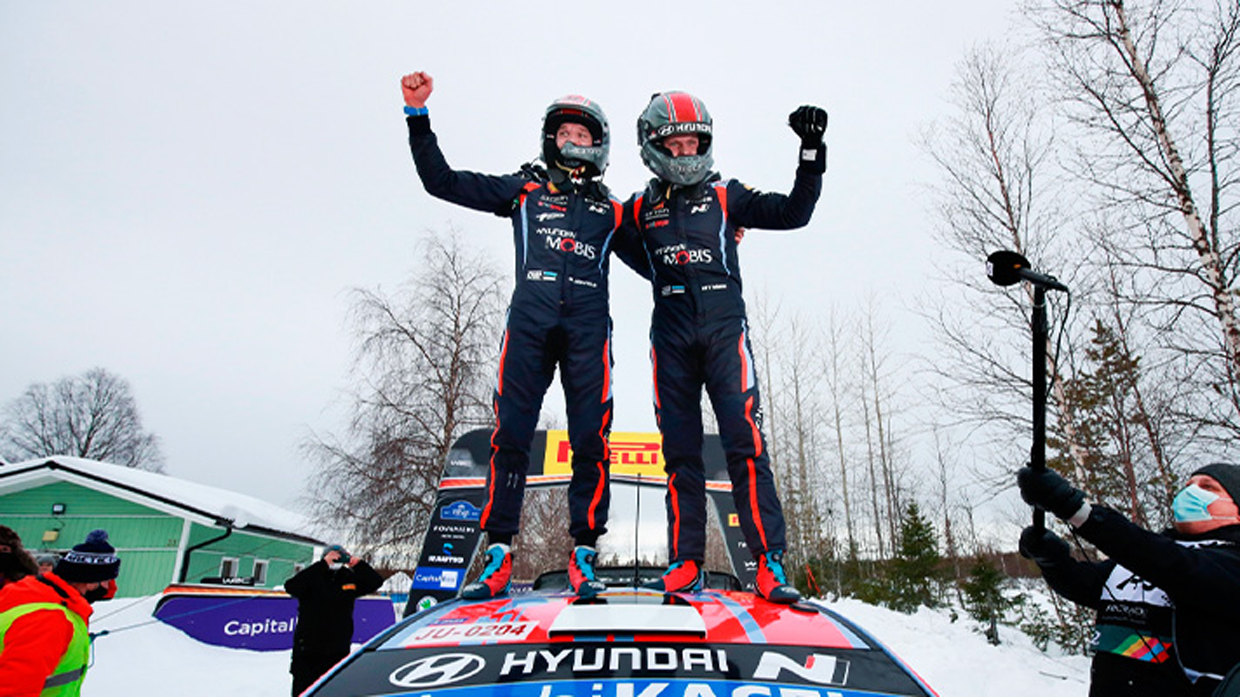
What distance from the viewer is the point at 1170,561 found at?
2.43m

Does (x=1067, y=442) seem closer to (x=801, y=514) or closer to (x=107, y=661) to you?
(x=107, y=661)

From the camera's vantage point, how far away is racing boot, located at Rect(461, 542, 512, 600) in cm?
257

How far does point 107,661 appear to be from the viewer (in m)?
9.13

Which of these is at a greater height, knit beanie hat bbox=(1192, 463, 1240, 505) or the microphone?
the microphone

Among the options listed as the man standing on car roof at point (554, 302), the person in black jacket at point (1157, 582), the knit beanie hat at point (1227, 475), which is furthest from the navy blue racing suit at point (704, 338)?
the knit beanie hat at point (1227, 475)

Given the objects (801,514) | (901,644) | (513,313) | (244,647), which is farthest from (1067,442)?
(801,514)

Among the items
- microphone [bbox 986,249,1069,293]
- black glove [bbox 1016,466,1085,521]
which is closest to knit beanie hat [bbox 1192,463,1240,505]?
black glove [bbox 1016,466,1085,521]

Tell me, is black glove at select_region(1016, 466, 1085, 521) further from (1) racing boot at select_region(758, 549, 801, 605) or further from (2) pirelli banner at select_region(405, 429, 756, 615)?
(2) pirelli banner at select_region(405, 429, 756, 615)

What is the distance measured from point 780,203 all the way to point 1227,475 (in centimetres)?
232

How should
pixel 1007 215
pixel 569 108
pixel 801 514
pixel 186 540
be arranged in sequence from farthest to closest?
pixel 801 514, pixel 186 540, pixel 1007 215, pixel 569 108

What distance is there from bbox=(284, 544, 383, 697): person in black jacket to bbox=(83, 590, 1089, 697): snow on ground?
1917 millimetres

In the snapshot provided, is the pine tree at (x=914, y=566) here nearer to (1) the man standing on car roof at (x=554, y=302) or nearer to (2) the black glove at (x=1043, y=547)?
(2) the black glove at (x=1043, y=547)

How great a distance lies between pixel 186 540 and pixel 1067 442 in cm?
2153

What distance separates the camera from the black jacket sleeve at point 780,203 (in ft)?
10.8
